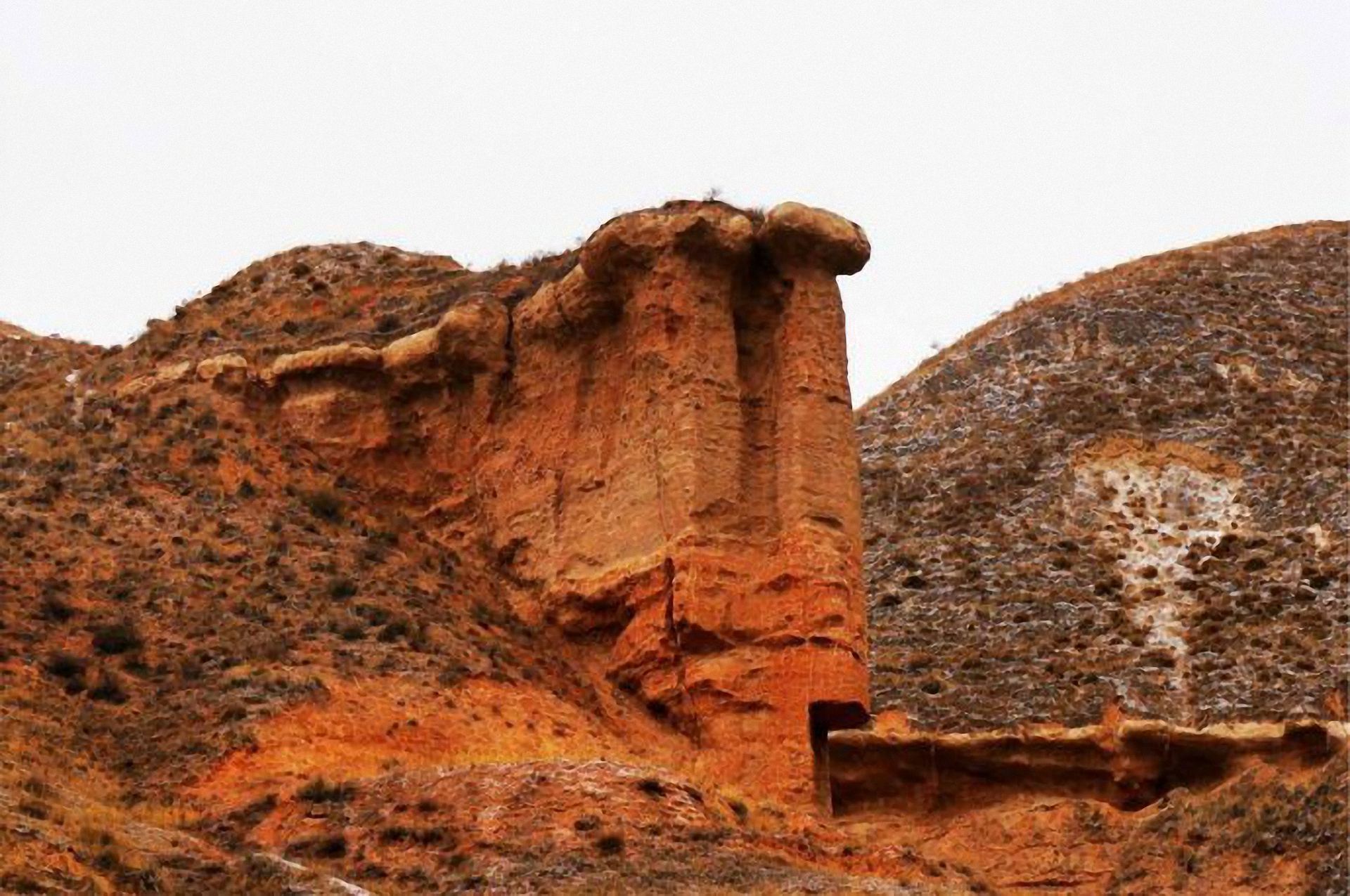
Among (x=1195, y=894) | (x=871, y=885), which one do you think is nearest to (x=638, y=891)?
(x=871, y=885)

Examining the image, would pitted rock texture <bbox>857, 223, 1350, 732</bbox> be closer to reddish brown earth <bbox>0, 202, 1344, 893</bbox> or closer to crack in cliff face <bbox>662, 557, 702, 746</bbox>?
reddish brown earth <bbox>0, 202, 1344, 893</bbox>

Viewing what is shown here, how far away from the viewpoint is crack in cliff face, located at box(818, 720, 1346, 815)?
36.9 m

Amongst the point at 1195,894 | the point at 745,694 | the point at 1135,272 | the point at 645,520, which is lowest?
the point at 1195,894

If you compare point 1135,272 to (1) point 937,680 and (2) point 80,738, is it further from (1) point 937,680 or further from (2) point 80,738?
(2) point 80,738

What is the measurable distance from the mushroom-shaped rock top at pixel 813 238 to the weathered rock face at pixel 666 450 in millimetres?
33

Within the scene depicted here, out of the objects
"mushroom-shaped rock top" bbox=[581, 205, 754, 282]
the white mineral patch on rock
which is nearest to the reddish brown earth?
"mushroom-shaped rock top" bbox=[581, 205, 754, 282]

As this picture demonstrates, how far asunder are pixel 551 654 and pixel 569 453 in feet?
9.69

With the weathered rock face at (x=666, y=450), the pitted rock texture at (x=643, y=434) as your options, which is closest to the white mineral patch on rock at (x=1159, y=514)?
the pitted rock texture at (x=643, y=434)

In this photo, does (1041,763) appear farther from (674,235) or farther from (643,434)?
(674,235)

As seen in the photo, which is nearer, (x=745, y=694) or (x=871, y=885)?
(x=871, y=885)

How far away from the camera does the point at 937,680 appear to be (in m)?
51.0

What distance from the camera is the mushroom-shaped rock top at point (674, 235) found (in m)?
34.8

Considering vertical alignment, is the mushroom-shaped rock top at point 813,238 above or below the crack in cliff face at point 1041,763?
above

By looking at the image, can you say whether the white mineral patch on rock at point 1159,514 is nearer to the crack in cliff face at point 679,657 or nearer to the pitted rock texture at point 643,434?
the pitted rock texture at point 643,434
